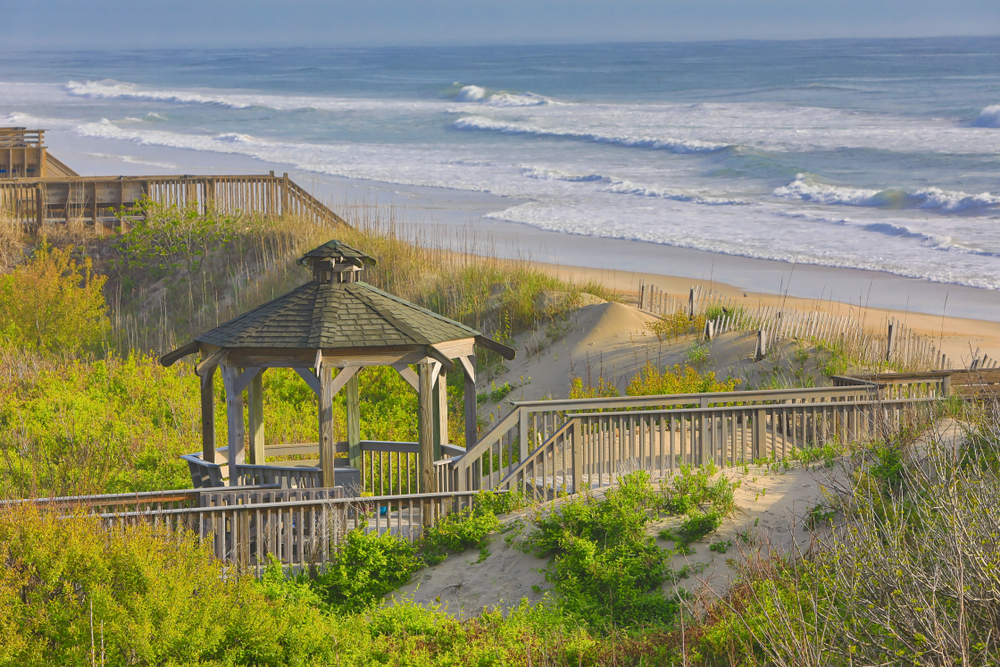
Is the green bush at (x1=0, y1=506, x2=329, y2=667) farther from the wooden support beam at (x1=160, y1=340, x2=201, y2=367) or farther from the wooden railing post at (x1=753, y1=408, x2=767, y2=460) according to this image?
the wooden railing post at (x1=753, y1=408, x2=767, y2=460)

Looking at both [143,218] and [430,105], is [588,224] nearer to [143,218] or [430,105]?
[143,218]

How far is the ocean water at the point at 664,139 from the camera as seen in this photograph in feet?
129

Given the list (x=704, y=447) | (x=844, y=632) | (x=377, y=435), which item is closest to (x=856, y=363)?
(x=704, y=447)

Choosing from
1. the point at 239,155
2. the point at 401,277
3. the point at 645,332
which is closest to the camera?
the point at 645,332

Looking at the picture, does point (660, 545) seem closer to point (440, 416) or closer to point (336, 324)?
point (440, 416)

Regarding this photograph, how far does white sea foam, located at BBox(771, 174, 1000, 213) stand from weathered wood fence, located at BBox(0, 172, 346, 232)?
2411cm

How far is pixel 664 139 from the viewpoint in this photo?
6638cm

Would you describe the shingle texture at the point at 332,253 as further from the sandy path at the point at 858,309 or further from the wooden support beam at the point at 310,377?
the sandy path at the point at 858,309

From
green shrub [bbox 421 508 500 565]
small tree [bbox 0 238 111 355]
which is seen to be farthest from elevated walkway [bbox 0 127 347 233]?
green shrub [bbox 421 508 500 565]

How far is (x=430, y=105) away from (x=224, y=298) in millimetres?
75410

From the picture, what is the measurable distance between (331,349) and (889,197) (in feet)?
121

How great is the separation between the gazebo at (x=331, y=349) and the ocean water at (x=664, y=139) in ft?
68.6

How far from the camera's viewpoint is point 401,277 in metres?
25.9

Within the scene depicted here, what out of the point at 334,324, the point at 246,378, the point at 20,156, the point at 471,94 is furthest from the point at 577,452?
the point at 471,94
